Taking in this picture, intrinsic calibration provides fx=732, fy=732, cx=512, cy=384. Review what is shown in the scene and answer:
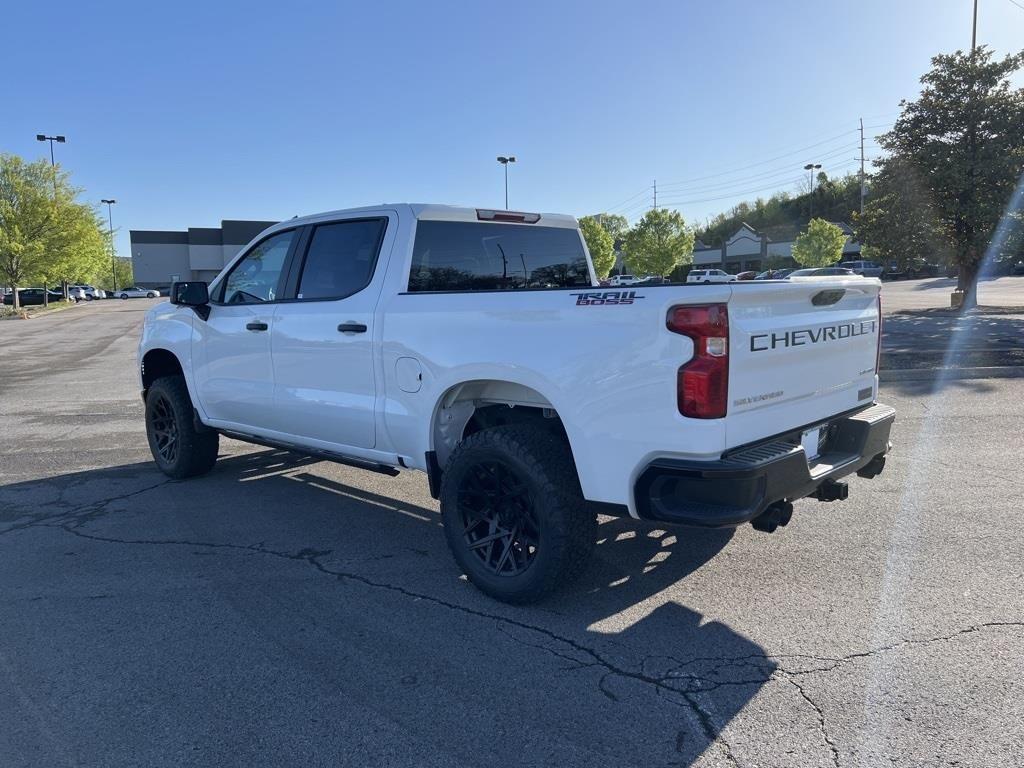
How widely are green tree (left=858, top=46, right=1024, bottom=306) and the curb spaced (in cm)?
1206

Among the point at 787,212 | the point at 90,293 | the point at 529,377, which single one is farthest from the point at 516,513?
the point at 787,212

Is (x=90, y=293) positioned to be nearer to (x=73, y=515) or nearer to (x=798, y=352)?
(x=73, y=515)

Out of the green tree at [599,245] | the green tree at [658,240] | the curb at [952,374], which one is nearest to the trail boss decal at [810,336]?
the curb at [952,374]

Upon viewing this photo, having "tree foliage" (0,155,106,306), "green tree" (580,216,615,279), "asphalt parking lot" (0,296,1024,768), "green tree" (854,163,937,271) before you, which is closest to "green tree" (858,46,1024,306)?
"green tree" (854,163,937,271)

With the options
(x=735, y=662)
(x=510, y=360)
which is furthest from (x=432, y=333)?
(x=735, y=662)

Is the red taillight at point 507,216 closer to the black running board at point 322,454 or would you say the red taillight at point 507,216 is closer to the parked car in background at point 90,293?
the black running board at point 322,454

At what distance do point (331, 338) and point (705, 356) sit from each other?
2528mm

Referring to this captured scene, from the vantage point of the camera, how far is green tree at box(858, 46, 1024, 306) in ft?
68.3

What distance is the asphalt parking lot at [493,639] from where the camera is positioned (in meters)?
2.67

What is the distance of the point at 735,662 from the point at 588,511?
3.01ft

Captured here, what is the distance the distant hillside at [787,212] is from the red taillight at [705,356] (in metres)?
87.9

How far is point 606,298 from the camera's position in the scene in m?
3.23

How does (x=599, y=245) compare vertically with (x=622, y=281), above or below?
above

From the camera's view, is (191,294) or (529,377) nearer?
(529,377)
